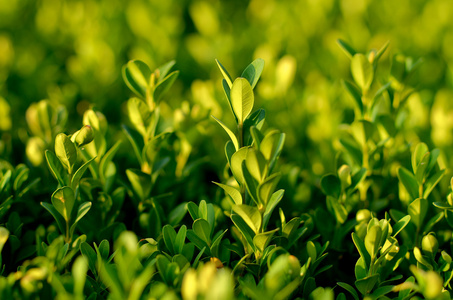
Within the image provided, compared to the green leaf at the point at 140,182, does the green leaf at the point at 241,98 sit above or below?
above

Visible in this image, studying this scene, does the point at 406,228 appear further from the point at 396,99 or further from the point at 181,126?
the point at 181,126

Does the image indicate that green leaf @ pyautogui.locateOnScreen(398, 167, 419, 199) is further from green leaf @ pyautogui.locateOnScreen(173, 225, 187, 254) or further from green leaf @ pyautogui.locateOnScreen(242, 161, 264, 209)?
green leaf @ pyautogui.locateOnScreen(173, 225, 187, 254)

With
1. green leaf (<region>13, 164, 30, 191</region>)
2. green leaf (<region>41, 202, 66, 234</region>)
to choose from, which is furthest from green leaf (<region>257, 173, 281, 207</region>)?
green leaf (<region>13, 164, 30, 191</region>)

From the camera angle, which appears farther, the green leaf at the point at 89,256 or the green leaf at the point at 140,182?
the green leaf at the point at 140,182

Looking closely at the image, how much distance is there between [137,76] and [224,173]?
42 centimetres

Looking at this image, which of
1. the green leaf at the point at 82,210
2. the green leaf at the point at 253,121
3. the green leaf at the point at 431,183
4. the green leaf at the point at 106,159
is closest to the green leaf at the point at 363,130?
the green leaf at the point at 431,183

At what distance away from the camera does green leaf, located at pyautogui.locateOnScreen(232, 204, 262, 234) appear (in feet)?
3.76

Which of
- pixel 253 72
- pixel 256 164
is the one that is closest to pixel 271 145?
pixel 256 164

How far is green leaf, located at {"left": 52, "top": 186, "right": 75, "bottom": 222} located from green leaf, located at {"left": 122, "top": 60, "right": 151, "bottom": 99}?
0.39 meters

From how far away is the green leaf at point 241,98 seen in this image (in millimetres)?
1193

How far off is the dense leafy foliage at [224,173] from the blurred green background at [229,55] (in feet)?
0.04

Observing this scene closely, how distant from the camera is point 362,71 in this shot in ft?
5.00

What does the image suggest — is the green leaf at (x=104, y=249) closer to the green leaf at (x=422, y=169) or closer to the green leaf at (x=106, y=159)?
the green leaf at (x=106, y=159)

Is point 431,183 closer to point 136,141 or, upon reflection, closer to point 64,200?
point 136,141
